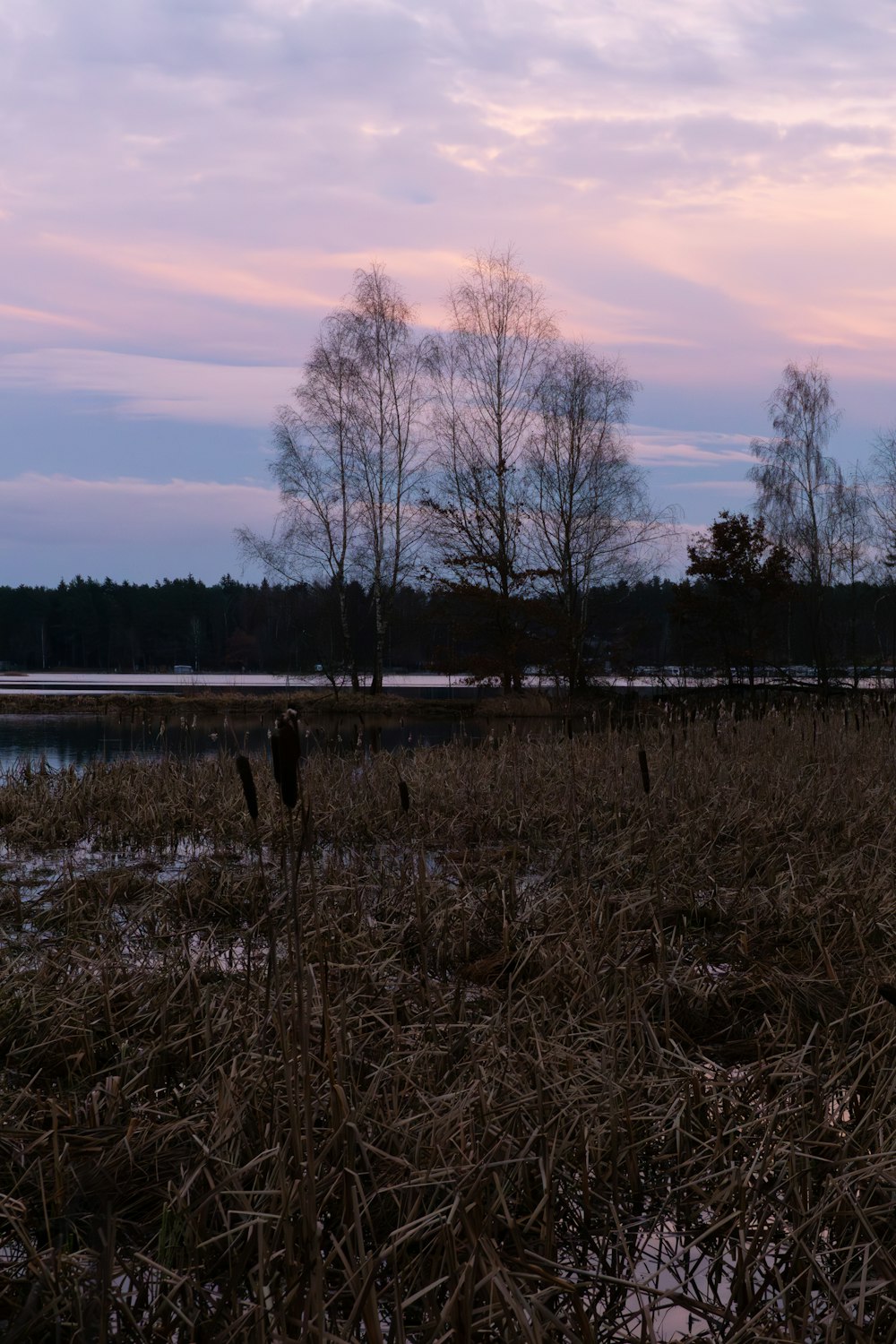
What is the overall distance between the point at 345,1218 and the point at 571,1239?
1.72ft

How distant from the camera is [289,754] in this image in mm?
1595

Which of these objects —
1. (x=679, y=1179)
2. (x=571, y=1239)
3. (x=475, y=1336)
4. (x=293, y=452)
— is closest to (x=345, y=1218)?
(x=475, y=1336)

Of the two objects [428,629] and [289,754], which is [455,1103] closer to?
[289,754]

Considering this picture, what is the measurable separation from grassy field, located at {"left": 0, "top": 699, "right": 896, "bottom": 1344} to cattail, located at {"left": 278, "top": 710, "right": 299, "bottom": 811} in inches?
4.5

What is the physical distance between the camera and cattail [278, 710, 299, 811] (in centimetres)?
157

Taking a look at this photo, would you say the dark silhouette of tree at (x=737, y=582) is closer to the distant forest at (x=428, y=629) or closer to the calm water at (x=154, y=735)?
the distant forest at (x=428, y=629)

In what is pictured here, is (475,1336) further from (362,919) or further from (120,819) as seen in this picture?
(120,819)

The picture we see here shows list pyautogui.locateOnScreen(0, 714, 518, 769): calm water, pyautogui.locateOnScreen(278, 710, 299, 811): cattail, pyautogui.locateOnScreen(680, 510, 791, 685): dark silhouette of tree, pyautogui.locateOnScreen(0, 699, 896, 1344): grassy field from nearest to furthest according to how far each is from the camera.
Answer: pyautogui.locateOnScreen(278, 710, 299, 811): cattail < pyautogui.locateOnScreen(0, 699, 896, 1344): grassy field < pyautogui.locateOnScreen(0, 714, 518, 769): calm water < pyautogui.locateOnScreen(680, 510, 791, 685): dark silhouette of tree

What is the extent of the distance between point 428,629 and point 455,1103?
102 ft

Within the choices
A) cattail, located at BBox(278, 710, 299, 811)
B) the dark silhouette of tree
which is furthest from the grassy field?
the dark silhouette of tree

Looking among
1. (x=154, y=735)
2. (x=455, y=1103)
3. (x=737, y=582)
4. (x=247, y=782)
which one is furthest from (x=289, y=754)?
(x=737, y=582)

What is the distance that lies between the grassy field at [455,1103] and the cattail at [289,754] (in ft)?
0.38

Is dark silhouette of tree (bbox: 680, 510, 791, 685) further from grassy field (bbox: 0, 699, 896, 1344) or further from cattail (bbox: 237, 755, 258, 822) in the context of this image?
cattail (bbox: 237, 755, 258, 822)

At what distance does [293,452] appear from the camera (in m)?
29.0
